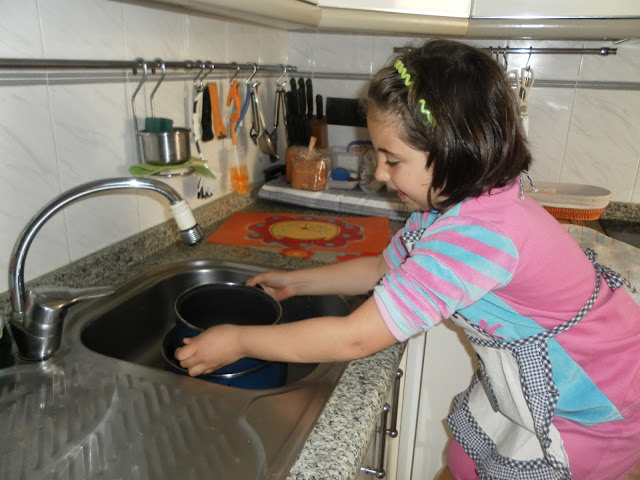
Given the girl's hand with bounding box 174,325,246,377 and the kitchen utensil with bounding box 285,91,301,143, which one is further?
the kitchen utensil with bounding box 285,91,301,143

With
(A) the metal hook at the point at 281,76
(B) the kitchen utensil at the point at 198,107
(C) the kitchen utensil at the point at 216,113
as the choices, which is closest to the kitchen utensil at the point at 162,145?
(B) the kitchen utensil at the point at 198,107

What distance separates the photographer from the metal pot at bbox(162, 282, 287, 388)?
2.56ft

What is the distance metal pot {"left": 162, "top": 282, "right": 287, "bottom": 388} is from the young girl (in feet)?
0.12

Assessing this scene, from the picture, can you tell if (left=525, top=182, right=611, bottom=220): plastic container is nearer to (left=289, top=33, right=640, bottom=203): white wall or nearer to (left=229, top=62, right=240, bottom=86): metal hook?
(left=289, top=33, right=640, bottom=203): white wall

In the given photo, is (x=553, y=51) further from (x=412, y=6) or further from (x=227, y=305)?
(x=227, y=305)

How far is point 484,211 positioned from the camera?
0.72m

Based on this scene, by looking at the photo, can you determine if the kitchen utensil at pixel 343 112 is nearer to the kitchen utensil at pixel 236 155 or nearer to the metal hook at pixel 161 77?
the kitchen utensil at pixel 236 155

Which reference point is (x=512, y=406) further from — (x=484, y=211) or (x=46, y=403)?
(x=46, y=403)

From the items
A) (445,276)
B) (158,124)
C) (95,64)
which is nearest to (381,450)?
(445,276)

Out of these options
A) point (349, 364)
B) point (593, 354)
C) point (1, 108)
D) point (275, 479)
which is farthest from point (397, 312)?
point (1, 108)

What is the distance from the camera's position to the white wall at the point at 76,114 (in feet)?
2.61

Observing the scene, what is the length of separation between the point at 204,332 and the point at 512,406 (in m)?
0.53

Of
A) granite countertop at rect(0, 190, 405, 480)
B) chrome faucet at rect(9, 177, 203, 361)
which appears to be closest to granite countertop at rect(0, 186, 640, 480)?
granite countertop at rect(0, 190, 405, 480)

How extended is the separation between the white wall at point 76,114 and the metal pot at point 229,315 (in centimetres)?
24
